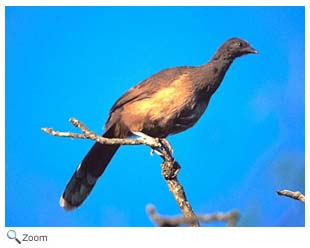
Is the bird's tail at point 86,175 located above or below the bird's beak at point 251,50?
below

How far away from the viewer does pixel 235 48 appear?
12.4ft

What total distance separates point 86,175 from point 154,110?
0.62m

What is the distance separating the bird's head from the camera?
374cm

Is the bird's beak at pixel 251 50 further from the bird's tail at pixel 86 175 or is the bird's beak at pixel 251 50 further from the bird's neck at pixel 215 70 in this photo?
the bird's tail at pixel 86 175

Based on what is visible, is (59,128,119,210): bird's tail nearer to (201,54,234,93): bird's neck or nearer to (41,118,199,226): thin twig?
(41,118,199,226): thin twig

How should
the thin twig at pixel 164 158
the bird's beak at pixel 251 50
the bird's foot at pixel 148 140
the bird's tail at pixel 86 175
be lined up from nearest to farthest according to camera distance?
the thin twig at pixel 164 158 → the bird's foot at pixel 148 140 → the bird's tail at pixel 86 175 → the bird's beak at pixel 251 50

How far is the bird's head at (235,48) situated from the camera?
3736mm

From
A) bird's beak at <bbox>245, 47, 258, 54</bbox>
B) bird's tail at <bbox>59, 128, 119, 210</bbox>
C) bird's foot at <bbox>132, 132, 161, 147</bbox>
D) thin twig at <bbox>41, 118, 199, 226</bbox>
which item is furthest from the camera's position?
bird's beak at <bbox>245, 47, 258, 54</bbox>

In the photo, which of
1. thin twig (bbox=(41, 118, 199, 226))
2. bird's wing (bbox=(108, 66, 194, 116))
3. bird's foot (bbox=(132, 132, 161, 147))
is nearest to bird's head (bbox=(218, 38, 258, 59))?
bird's wing (bbox=(108, 66, 194, 116))
